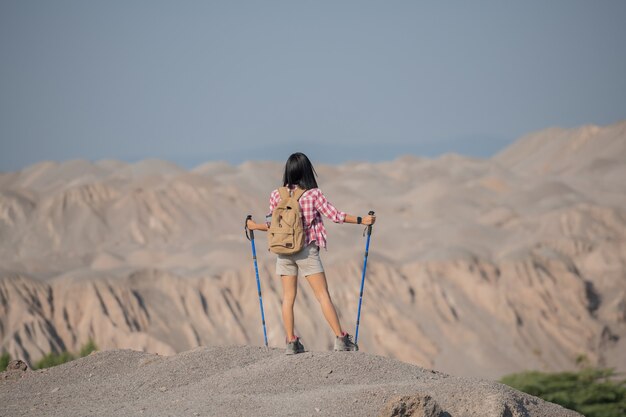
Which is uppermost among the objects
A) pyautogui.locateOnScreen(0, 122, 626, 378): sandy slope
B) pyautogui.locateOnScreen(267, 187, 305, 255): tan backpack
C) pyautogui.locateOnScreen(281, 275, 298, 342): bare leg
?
pyautogui.locateOnScreen(267, 187, 305, 255): tan backpack

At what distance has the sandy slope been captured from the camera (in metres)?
46.5

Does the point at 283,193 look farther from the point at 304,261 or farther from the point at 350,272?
the point at 350,272

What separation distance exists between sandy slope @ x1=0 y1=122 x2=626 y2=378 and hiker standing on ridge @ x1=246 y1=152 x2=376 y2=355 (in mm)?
32918

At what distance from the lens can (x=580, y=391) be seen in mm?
28094

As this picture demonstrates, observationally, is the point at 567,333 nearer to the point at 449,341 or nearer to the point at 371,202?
the point at 449,341

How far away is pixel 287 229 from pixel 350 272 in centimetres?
4172

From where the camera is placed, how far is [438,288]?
5328 centimetres

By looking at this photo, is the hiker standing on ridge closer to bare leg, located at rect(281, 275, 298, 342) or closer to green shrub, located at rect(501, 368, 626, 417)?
bare leg, located at rect(281, 275, 298, 342)

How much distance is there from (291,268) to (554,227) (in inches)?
2321

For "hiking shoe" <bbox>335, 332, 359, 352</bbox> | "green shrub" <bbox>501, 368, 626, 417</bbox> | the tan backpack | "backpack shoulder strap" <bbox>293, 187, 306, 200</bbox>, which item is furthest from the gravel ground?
"green shrub" <bbox>501, 368, 626, 417</bbox>

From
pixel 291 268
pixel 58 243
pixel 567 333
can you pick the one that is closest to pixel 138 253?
pixel 58 243

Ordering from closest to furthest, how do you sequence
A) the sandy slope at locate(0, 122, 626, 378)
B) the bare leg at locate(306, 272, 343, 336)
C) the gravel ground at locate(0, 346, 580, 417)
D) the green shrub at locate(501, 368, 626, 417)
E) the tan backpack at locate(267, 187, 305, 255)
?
the gravel ground at locate(0, 346, 580, 417) < the tan backpack at locate(267, 187, 305, 255) < the bare leg at locate(306, 272, 343, 336) < the green shrub at locate(501, 368, 626, 417) < the sandy slope at locate(0, 122, 626, 378)

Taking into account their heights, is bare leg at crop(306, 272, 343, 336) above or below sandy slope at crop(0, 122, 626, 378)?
above

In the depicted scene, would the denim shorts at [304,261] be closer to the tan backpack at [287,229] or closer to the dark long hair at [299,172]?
the tan backpack at [287,229]
